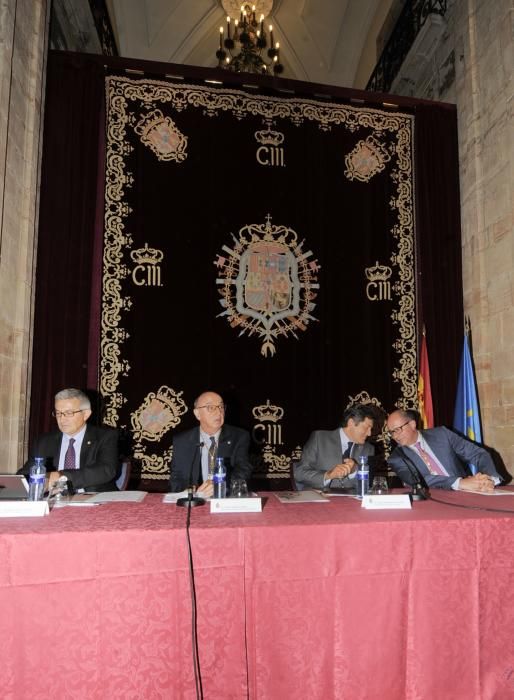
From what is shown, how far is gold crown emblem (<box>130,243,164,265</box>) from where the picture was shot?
17.9ft

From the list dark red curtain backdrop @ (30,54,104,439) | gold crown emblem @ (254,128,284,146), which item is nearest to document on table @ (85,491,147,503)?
dark red curtain backdrop @ (30,54,104,439)

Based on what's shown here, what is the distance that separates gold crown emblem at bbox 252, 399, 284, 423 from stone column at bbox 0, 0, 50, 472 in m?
2.06

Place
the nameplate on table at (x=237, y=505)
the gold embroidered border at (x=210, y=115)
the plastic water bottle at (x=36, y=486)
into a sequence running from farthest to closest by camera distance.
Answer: the gold embroidered border at (x=210, y=115), the plastic water bottle at (x=36, y=486), the nameplate on table at (x=237, y=505)

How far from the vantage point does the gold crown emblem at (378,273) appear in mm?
5883

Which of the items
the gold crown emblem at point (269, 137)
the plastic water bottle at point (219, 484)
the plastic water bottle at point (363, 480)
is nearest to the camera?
the plastic water bottle at point (219, 484)

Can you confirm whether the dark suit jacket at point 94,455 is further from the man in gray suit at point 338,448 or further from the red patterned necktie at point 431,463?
the red patterned necktie at point 431,463

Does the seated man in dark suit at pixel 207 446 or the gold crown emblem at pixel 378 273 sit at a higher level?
the gold crown emblem at pixel 378 273

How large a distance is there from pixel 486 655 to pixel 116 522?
1.44m

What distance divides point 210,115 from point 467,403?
3.79 meters

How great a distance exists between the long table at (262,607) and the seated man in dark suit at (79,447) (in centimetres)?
117

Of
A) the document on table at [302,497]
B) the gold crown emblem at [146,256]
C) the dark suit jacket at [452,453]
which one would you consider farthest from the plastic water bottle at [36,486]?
the gold crown emblem at [146,256]

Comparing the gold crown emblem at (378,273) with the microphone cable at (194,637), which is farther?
the gold crown emblem at (378,273)

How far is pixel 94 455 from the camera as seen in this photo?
3.56 metres

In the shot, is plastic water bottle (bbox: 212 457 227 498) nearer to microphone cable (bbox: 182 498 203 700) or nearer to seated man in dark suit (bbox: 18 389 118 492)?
microphone cable (bbox: 182 498 203 700)
